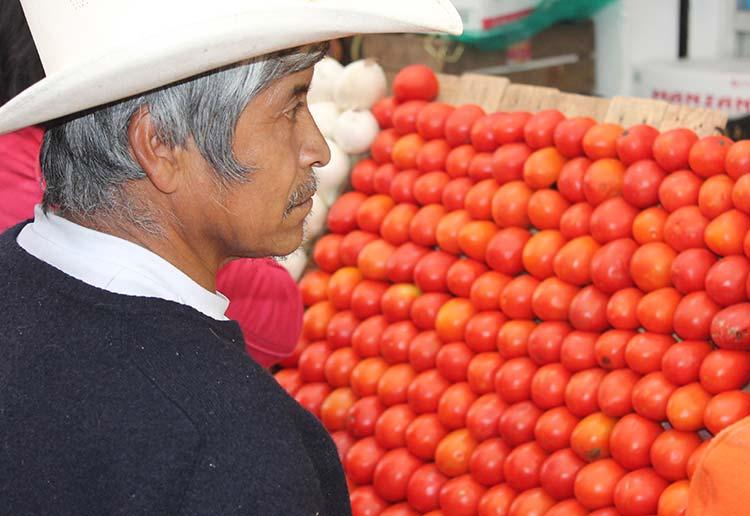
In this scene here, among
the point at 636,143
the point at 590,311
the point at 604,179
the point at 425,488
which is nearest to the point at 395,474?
the point at 425,488

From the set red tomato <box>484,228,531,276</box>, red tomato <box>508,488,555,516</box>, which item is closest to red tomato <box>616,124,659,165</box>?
red tomato <box>484,228,531,276</box>

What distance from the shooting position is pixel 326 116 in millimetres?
3238

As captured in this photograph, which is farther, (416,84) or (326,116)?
(326,116)

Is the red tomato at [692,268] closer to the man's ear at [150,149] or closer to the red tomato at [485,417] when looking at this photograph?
the red tomato at [485,417]

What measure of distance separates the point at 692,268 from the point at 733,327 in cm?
17

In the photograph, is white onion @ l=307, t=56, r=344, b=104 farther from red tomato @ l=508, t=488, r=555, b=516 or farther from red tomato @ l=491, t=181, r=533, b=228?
red tomato @ l=508, t=488, r=555, b=516

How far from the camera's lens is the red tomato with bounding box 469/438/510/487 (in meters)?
2.47

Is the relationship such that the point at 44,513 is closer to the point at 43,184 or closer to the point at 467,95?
the point at 43,184

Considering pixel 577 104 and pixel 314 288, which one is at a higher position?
pixel 577 104

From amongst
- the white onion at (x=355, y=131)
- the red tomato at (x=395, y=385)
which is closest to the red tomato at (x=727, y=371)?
the red tomato at (x=395, y=385)

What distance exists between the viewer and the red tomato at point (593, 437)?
2279 millimetres

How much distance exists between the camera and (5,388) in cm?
121

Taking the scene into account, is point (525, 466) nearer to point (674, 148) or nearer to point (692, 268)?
point (692, 268)

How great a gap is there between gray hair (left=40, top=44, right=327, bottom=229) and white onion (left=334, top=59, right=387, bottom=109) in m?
1.86
